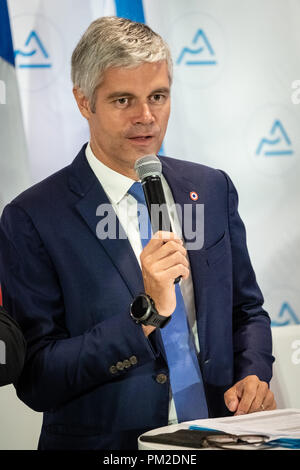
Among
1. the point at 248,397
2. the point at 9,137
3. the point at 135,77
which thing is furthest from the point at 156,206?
the point at 9,137

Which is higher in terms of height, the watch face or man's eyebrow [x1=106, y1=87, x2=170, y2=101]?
man's eyebrow [x1=106, y1=87, x2=170, y2=101]

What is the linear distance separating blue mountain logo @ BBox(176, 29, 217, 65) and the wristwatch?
1.78 metres

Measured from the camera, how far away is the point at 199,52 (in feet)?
10.6

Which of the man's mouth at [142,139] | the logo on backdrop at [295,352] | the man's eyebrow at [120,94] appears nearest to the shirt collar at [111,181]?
the man's mouth at [142,139]

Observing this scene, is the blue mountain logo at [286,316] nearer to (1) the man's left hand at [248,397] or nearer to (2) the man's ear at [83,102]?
(1) the man's left hand at [248,397]

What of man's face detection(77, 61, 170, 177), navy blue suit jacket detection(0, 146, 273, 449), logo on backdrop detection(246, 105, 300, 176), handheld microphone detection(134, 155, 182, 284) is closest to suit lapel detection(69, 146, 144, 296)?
navy blue suit jacket detection(0, 146, 273, 449)

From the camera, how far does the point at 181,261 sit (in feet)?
5.43

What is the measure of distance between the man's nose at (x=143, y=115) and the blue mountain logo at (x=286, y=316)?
1530mm

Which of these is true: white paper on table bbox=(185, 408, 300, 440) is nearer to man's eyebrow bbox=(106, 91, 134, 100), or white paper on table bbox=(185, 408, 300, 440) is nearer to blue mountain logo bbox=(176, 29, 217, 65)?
man's eyebrow bbox=(106, 91, 134, 100)

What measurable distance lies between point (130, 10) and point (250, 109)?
758mm

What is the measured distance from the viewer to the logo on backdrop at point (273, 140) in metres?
3.28

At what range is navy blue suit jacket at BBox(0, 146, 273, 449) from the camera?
1.93 m

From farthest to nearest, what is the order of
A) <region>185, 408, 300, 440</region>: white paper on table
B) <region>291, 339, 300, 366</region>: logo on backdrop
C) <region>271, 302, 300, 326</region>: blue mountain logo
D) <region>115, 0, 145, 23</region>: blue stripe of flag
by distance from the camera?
<region>271, 302, 300, 326</region>: blue mountain logo, <region>115, 0, 145, 23</region>: blue stripe of flag, <region>291, 339, 300, 366</region>: logo on backdrop, <region>185, 408, 300, 440</region>: white paper on table

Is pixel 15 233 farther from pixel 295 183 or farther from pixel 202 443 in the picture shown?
pixel 295 183
